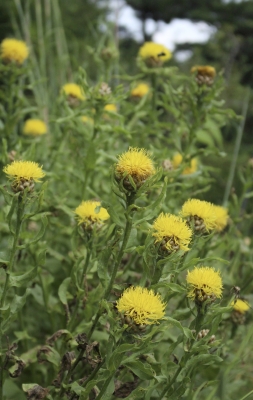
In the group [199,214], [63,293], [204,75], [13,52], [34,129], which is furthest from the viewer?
[34,129]

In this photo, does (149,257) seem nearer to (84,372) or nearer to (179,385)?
(179,385)

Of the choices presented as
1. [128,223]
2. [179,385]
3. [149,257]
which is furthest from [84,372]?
[128,223]

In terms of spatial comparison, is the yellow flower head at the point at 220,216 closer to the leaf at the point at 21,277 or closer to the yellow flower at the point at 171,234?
the yellow flower at the point at 171,234

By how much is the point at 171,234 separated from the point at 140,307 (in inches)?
6.2

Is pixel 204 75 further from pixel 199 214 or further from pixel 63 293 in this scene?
pixel 63 293

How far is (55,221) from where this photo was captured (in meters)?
1.69

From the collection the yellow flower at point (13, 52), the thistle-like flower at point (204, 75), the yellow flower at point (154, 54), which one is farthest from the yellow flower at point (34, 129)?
the thistle-like flower at point (204, 75)

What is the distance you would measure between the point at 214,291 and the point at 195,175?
2.35ft

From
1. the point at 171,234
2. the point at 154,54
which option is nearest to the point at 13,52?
the point at 154,54

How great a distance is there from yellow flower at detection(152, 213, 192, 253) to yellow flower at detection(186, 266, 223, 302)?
0.06 m

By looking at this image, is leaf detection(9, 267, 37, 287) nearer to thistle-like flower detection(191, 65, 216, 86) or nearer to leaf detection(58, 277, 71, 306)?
leaf detection(58, 277, 71, 306)

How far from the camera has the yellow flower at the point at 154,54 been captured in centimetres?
206

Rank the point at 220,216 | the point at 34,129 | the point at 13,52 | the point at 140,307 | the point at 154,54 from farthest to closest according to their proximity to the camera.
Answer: the point at 34,129 < the point at 154,54 < the point at 13,52 < the point at 220,216 < the point at 140,307

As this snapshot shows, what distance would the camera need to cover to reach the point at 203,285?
108cm
